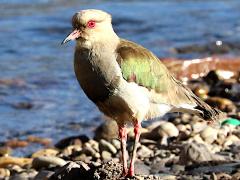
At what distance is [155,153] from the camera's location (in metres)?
8.69

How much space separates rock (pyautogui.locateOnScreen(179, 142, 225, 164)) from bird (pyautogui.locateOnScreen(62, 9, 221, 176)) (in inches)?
58.8

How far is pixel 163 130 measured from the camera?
9.55 meters

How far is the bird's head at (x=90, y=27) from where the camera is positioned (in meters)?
6.10

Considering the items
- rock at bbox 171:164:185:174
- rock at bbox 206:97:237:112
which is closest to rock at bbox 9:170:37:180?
rock at bbox 171:164:185:174

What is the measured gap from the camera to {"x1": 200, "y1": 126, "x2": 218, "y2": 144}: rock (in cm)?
909

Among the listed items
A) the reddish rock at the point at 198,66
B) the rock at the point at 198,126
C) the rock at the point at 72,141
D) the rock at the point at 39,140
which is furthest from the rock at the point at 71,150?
the reddish rock at the point at 198,66

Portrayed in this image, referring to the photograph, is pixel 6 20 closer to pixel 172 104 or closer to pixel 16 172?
pixel 16 172

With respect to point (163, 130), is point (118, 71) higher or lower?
higher

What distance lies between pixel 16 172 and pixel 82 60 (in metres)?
3.00

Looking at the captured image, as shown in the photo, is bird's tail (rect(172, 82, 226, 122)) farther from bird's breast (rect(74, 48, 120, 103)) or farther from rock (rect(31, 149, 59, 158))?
rock (rect(31, 149, 59, 158))

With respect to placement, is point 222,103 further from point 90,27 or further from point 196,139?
point 90,27

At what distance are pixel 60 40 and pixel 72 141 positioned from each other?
24.8 feet

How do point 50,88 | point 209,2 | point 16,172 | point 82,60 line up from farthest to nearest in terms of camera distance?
point 209,2 < point 50,88 < point 16,172 < point 82,60

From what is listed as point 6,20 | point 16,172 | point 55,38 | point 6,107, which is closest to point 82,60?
point 16,172
